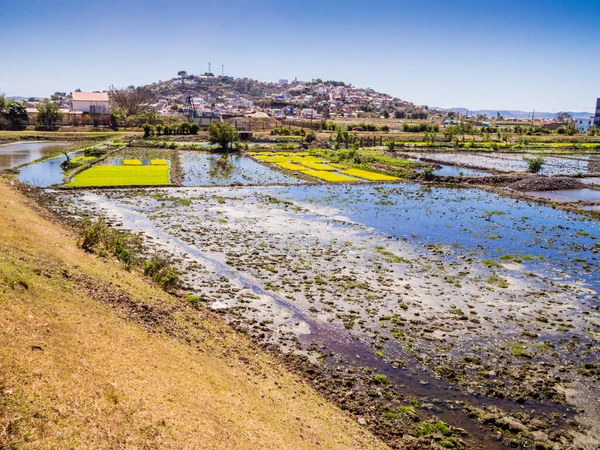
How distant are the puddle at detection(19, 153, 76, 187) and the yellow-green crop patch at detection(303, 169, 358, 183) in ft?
77.9

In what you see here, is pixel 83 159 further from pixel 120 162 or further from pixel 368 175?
pixel 368 175

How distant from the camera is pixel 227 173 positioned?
48.7m

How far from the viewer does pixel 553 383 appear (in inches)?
488

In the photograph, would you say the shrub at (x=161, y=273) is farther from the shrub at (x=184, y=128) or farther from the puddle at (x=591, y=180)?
the shrub at (x=184, y=128)

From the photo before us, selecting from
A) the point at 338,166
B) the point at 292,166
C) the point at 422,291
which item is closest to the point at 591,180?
the point at 338,166

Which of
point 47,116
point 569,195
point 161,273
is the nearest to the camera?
point 161,273

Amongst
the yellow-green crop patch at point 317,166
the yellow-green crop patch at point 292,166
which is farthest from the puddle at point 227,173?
the yellow-green crop patch at point 317,166

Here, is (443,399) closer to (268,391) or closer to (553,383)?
(553,383)

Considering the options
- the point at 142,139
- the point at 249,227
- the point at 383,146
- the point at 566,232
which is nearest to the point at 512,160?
the point at 383,146

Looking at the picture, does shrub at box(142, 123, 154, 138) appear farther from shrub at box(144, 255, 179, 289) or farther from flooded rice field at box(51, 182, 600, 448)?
shrub at box(144, 255, 179, 289)

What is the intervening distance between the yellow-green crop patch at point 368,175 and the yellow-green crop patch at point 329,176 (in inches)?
62.3

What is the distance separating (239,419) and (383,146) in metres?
78.5

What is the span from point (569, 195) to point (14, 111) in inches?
3668

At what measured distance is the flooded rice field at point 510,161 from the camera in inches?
2252
